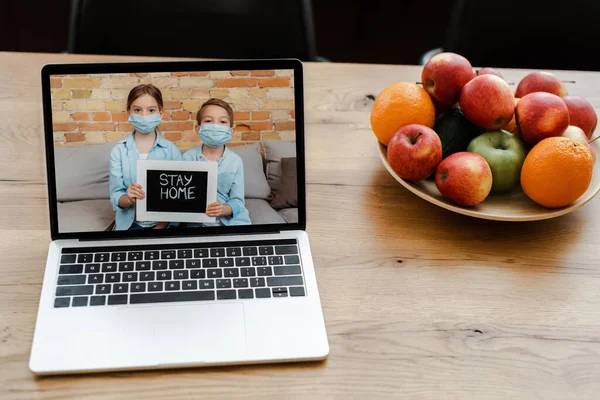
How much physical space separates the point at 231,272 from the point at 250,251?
0.14 feet

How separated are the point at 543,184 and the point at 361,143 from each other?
33cm

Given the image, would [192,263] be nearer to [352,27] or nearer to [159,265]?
[159,265]

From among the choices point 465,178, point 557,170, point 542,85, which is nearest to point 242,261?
point 465,178

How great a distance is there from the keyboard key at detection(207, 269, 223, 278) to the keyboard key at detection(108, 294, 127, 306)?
0.35 feet

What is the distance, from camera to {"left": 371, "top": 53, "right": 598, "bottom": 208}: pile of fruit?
2.90 ft

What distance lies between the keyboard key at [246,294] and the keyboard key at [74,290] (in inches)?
7.2

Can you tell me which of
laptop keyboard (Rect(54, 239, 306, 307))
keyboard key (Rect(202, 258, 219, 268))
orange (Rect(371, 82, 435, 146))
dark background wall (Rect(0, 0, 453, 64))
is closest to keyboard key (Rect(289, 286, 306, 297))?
laptop keyboard (Rect(54, 239, 306, 307))

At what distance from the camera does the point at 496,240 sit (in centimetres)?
93

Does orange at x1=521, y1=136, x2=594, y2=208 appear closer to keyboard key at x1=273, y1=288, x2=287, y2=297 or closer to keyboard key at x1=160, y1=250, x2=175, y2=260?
keyboard key at x1=273, y1=288, x2=287, y2=297

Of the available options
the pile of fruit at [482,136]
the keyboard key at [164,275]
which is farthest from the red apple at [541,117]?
the keyboard key at [164,275]

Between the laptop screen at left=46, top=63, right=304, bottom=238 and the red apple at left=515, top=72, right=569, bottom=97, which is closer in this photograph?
the laptop screen at left=46, top=63, right=304, bottom=238

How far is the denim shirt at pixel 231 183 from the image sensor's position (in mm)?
852

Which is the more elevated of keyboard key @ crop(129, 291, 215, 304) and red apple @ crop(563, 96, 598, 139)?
red apple @ crop(563, 96, 598, 139)

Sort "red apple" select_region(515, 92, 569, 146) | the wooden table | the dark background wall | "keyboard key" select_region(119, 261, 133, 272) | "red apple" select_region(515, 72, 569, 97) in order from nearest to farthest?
the wooden table → "keyboard key" select_region(119, 261, 133, 272) → "red apple" select_region(515, 92, 569, 146) → "red apple" select_region(515, 72, 569, 97) → the dark background wall
